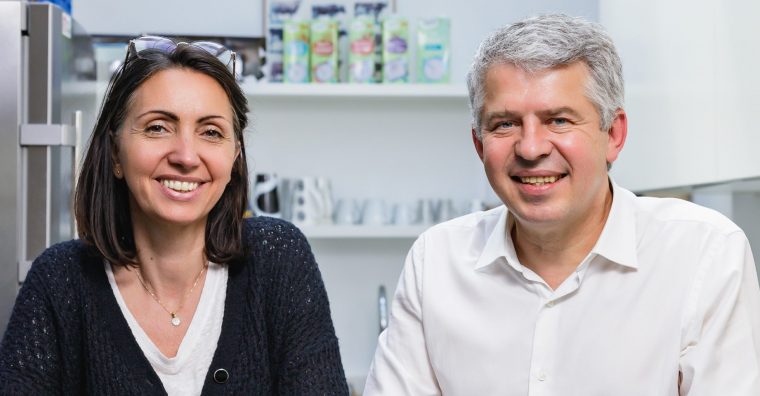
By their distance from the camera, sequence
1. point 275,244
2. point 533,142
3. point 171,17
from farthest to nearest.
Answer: point 171,17 < point 275,244 < point 533,142

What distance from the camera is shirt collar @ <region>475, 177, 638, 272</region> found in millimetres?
1414

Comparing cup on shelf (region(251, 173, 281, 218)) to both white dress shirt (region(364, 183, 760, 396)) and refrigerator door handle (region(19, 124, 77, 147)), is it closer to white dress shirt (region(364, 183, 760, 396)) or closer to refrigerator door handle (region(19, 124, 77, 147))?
refrigerator door handle (region(19, 124, 77, 147))

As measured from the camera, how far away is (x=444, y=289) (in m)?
1.54

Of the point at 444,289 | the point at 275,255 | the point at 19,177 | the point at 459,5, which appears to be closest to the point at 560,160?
the point at 444,289

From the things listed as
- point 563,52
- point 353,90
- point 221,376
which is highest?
point 353,90

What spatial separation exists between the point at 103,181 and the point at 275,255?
31 cm

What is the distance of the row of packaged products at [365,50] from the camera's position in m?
3.26

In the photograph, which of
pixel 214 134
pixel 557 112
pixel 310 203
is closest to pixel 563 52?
pixel 557 112

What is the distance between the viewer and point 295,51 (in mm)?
3271

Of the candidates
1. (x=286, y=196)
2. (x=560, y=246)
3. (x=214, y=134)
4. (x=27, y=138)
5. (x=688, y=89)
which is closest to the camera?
(x=560, y=246)

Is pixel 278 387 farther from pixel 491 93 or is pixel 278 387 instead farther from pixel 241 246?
pixel 491 93

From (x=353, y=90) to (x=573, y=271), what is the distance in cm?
191

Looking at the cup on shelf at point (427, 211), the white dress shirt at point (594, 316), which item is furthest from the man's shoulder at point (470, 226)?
the cup on shelf at point (427, 211)

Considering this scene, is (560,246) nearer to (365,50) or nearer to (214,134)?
(214,134)
